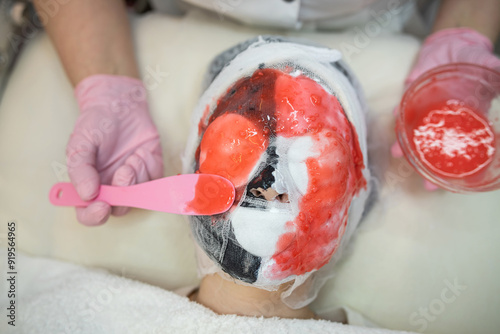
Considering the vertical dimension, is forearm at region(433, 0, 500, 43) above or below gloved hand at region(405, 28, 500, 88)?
above

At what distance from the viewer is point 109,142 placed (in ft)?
3.17

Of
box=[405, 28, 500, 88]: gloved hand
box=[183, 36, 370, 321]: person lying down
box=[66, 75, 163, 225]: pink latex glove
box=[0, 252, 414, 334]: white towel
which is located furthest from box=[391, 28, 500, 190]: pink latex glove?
box=[66, 75, 163, 225]: pink latex glove

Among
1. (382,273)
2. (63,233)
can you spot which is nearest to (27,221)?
(63,233)

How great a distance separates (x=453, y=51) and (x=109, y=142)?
3.19 ft

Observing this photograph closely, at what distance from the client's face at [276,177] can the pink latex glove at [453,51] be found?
0.38 m

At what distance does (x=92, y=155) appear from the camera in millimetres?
920

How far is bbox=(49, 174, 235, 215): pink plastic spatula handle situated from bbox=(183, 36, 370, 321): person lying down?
0.06 feet

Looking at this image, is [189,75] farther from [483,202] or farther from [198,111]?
[483,202]

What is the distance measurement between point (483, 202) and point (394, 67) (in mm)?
447

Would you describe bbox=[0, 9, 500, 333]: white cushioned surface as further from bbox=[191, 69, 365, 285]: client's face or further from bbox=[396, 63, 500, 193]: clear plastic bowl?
bbox=[191, 69, 365, 285]: client's face

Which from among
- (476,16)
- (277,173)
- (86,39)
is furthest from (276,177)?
(476,16)

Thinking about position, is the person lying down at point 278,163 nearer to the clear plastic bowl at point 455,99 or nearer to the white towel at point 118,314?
the white towel at point 118,314

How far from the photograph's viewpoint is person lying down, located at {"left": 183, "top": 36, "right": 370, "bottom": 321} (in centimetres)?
68

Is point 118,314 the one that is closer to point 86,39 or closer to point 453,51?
point 86,39
